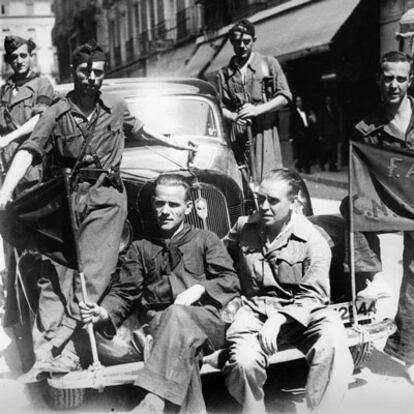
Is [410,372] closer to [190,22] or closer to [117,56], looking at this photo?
[190,22]

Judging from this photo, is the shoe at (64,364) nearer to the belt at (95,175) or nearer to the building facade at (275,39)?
the belt at (95,175)

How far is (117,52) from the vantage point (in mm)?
31047

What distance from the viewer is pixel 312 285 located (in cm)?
326

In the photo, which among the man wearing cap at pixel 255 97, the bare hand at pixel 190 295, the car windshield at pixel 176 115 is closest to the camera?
the bare hand at pixel 190 295

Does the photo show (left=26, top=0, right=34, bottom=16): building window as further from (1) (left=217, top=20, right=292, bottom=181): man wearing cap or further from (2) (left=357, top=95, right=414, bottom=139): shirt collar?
(2) (left=357, top=95, right=414, bottom=139): shirt collar

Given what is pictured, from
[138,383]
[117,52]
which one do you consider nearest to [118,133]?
[138,383]

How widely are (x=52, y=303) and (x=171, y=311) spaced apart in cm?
83

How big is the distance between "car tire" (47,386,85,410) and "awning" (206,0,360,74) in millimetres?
10125

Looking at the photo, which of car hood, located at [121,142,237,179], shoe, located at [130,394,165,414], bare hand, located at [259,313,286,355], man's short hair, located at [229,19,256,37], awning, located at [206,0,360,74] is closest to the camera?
shoe, located at [130,394,165,414]

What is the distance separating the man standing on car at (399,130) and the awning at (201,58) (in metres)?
15.1

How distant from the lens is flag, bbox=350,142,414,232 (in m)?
3.66

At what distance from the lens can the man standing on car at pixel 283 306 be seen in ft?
9.72

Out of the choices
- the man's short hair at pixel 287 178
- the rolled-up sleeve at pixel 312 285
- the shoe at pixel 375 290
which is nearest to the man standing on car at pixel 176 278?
the rolled-up sleeve at pixel 312 285

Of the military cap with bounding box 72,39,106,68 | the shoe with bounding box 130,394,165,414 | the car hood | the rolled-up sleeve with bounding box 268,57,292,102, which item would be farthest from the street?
the rolled-up sleeve with bounding box 268,57,292,102
